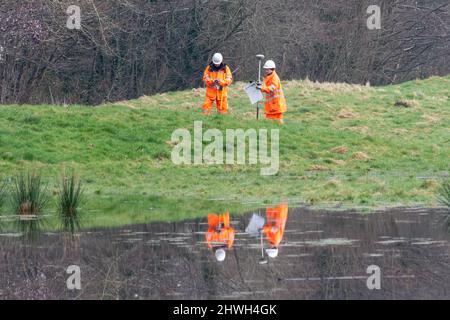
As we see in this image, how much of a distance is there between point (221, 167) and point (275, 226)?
883 cm

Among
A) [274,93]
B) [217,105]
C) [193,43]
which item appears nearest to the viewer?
[274,93]

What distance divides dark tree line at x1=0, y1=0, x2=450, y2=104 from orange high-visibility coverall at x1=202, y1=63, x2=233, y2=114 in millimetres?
11479

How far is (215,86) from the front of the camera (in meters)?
30.5

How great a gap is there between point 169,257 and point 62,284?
6.15ft

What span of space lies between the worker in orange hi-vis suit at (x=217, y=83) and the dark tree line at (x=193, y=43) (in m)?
11.5

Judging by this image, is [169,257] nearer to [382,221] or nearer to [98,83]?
[382,221]

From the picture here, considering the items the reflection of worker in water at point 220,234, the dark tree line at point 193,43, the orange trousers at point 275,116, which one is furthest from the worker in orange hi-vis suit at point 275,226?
the dark tree line at point 193,43

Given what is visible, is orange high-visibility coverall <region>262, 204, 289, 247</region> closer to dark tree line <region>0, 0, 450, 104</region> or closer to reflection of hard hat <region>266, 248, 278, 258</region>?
reflection of hard hat <region>266, 248, 278, 258</region>

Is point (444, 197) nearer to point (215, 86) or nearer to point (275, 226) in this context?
point (275, 226)

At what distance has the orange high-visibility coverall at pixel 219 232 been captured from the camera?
14539mm

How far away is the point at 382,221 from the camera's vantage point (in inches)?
654

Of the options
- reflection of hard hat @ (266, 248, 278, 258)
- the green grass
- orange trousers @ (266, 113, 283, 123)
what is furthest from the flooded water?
orange trousers @ (266, 113, 283, 123)

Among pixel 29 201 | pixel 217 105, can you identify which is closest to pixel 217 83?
pixel 217 105
